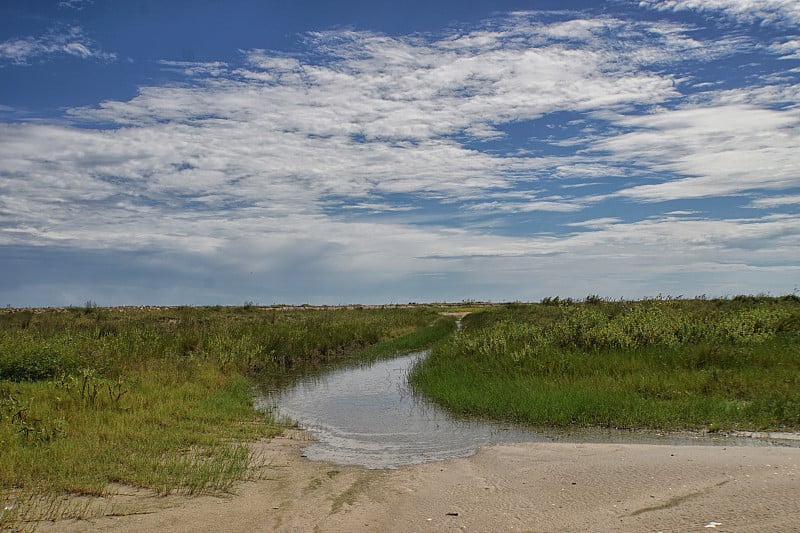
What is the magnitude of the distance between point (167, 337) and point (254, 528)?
16673 millimetres

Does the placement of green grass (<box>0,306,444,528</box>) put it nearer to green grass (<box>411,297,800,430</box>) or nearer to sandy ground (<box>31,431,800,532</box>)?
sandy ground (<box>31,431,800,532</box>)

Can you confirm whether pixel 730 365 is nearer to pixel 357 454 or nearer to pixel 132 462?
pixel 357 454

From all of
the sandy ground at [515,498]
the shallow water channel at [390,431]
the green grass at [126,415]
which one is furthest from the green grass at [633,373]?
the green grass at [126,415]

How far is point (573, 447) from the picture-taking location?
9.59 m

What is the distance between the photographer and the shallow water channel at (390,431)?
10086mm

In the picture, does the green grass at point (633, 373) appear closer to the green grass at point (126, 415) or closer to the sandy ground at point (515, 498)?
the sandy ground at point (515, 498)

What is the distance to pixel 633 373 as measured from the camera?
14375 mm

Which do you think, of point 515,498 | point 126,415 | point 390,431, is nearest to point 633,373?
point 390,431

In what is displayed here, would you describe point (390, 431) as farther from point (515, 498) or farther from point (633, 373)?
point (633, 373)

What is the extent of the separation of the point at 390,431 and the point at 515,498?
5.49 m

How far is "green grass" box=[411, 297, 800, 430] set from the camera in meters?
11.5

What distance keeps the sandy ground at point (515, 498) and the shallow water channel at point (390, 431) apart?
42.9 inches

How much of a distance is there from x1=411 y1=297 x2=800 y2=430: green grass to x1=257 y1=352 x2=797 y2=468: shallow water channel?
690 millimetres

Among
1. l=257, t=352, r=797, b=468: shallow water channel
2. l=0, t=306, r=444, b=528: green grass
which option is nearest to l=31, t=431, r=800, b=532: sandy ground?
l=0, t=306, r=444, b=528: green grass
